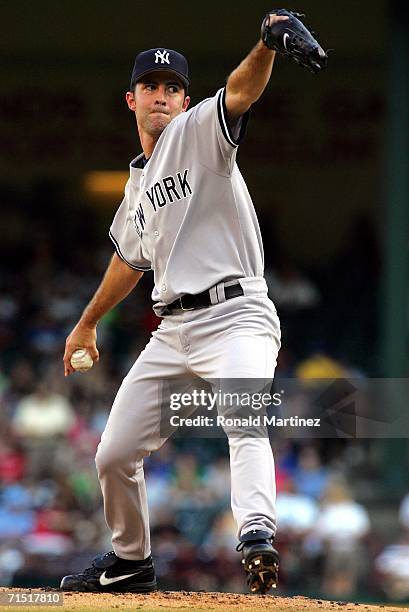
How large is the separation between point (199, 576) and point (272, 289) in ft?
13.1

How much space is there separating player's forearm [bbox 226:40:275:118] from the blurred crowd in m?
5.19

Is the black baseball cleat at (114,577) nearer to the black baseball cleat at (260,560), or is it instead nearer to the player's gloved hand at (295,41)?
the black baseball cleat at (260,560)

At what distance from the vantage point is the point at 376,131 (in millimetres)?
12812

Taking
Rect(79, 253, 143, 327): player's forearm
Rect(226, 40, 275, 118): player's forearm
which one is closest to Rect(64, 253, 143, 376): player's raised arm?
Rect(79, 253, 143, 327): player's forearm

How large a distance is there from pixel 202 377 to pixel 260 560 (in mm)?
713

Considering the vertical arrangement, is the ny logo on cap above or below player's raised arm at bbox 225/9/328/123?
above

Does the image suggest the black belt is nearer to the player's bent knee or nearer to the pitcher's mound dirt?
the player's bent knee

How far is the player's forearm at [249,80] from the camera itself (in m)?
3.57

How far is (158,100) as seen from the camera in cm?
413

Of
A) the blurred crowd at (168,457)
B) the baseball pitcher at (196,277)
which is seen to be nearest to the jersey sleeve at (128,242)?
the baseball pitcher at (196,277)

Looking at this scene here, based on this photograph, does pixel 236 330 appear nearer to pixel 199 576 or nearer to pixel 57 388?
pixel 199 576

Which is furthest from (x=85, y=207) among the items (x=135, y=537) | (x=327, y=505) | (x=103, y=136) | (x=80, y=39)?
(x=135, y=537)

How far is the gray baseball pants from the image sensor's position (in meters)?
3.68

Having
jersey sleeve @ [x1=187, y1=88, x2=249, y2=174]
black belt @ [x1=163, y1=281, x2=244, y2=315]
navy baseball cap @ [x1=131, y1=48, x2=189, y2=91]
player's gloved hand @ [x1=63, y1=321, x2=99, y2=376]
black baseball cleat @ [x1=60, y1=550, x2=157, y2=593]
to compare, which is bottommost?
black baseball cleat @ [x1=60, y1=550, x2=157, y2=593]
